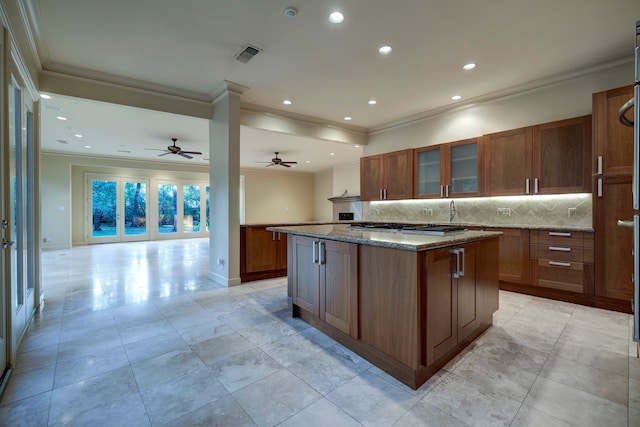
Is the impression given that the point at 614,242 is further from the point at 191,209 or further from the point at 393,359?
the point at 191,209

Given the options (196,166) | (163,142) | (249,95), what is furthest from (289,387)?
(196,166)

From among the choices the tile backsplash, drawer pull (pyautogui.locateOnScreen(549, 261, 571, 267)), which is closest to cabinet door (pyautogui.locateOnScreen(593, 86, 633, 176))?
the tile backsplash

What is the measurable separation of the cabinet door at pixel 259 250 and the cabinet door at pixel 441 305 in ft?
10.5

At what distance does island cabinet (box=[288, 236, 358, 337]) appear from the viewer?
2.22 metres

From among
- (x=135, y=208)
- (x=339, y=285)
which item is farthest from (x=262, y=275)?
(x=135, y=208)

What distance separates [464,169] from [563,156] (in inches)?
48.5

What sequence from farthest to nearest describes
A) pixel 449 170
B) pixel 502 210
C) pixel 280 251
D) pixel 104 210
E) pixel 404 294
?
pixel 104 210 < pixel 280 251 < pixel 449 170 < pixel 502 210 < pixel 404 294

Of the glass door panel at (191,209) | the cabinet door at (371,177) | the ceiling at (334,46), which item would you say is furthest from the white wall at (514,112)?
the glass door panel at (191,209)

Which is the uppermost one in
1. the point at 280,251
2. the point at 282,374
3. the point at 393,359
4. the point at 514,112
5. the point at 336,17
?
the point at 336,17

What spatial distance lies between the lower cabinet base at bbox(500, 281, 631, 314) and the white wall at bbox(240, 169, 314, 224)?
30.0 ft

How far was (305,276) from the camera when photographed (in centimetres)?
278

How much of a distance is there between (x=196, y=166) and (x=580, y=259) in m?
10.7

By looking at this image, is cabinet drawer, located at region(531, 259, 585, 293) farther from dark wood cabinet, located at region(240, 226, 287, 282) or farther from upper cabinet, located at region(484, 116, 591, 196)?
dark wood cabinet, located at region(240, 226, 287, 282)

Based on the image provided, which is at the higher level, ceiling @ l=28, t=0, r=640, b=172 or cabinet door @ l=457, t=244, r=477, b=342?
ceiling @ l=28, t=0, r=640, b=172
